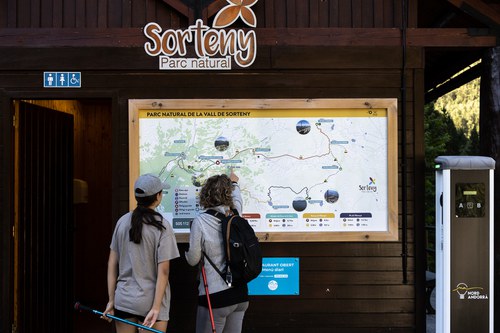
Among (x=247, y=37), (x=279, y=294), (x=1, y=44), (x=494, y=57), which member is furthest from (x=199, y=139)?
(x=494, y=57)

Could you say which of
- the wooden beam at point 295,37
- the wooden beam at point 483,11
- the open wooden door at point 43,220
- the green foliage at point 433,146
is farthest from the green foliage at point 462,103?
the open wooden door at point 43,220

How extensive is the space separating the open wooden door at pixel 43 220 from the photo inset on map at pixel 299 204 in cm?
250

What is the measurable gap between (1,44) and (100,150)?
2396 mm

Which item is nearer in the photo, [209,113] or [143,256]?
[143,256]

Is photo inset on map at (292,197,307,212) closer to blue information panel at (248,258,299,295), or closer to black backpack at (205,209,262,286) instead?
blue information panel at (248,258,299,295)

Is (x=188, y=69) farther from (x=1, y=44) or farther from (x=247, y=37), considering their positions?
(x=1, y=44)

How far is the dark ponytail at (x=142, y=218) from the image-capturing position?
11.2 ft

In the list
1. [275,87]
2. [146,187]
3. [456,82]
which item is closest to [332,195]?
[275,87]

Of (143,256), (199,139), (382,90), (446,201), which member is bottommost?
(143,256)

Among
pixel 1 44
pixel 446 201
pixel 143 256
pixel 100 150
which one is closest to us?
pixel 143 256

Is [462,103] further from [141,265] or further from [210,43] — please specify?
[141,265]

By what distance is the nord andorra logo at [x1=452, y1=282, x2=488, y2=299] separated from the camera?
4.59 metres

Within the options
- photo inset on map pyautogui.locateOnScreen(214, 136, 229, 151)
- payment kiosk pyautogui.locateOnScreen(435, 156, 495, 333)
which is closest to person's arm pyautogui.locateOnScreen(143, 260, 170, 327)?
photo inset on map pyautogui.locateOnScreen(214, 136, 229, 151)

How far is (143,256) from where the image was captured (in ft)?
11.4
